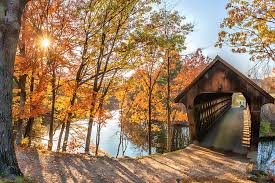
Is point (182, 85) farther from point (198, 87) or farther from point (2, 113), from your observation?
point (2, 113)

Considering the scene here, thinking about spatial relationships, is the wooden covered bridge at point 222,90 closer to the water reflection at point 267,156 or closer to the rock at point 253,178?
the water reflection at point 267,156

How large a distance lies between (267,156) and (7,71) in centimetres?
1787

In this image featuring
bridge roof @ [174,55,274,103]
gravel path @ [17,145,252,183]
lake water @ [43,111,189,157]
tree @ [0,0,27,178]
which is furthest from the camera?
lake water @ [43,111,189,157]

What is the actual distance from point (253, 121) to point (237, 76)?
237 centimetres

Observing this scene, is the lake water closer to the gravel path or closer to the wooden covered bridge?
the wooden covered bridge

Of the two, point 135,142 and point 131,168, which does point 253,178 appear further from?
point 135,142

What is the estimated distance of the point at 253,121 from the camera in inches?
467

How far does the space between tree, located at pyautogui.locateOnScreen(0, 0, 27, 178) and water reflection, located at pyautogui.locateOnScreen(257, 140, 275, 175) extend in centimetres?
1241

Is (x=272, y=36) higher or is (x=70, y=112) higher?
(x=272, y=36)

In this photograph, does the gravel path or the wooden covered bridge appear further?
the wooden covered bridge

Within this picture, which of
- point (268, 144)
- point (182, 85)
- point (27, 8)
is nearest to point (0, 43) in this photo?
point (27, 8)

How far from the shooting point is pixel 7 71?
550cm

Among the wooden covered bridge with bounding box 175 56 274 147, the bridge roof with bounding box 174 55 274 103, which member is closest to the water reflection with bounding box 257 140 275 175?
the wooden covered bridge with bounding box 175 56 274 147

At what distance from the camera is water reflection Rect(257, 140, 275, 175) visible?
13950 mm
